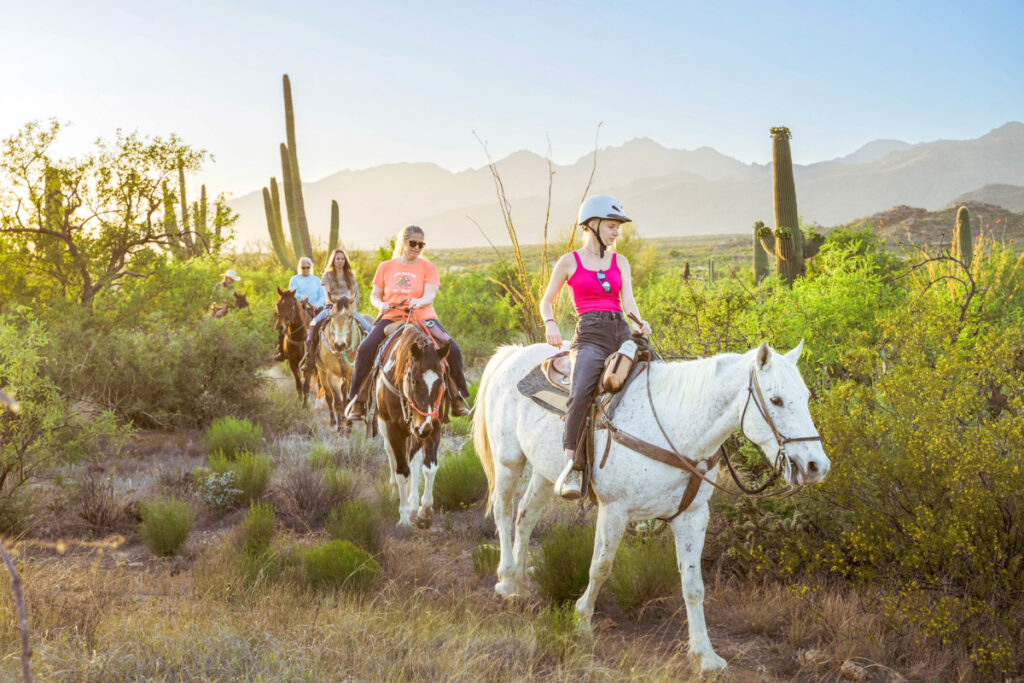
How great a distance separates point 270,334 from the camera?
618 inches

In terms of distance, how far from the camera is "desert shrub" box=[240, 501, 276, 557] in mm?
6153

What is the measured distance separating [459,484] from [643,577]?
10.5 ft

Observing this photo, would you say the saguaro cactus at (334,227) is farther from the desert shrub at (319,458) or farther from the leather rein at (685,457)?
the leather rein at (685,457)

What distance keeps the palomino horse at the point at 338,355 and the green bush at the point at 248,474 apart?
2.00 metres

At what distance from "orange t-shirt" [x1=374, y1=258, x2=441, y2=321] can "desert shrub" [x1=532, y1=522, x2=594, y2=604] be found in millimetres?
3212

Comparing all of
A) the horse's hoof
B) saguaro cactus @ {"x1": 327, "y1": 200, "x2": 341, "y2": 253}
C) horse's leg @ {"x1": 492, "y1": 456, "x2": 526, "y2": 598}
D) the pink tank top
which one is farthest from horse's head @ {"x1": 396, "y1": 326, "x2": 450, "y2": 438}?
saguaro cactus @ {"x1": 327, "y1": 200, "x2": 341, "y2": 253}

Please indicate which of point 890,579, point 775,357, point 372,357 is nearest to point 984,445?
point 890,579

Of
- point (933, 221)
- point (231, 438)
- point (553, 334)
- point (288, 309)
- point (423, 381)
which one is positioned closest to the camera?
point (553, 334)

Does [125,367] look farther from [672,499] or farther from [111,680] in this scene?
[672,499]

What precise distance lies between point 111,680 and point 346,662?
1174 mm

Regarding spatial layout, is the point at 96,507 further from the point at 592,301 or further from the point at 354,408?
the point at 592,301

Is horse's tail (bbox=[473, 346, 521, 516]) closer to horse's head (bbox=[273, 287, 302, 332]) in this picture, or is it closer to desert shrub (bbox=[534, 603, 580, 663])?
desert shrub (bbox=[534, 603, 580, 663])

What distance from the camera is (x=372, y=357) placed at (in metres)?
8.30

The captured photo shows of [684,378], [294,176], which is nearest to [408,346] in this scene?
[684,378]
